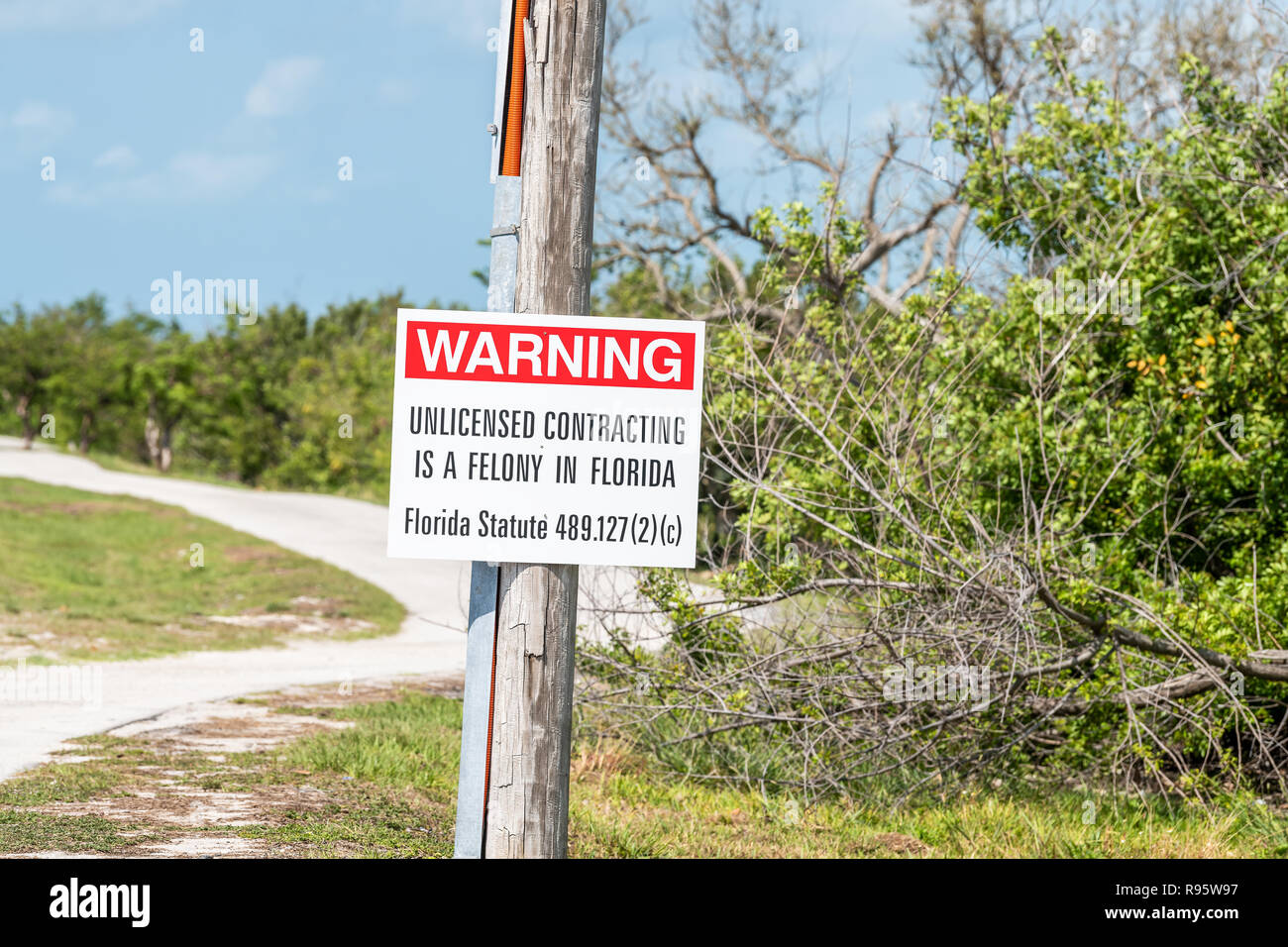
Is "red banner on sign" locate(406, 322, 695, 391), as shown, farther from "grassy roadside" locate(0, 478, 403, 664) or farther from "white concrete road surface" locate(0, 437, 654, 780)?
"grassy roadside" locate(0, 478, 403, 664)

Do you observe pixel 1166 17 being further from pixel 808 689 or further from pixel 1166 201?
pixel 808 689

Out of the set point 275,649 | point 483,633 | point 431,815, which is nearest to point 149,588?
point 275,649

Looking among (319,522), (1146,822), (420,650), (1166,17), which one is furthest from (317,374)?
(1146,822)

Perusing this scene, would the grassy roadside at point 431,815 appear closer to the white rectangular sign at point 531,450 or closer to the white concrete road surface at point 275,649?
the white concrete road surface at point 275,649

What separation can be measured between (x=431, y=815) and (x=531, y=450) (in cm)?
310

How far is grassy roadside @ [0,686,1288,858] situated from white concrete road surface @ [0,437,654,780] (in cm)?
85

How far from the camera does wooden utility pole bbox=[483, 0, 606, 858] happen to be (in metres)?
3.66

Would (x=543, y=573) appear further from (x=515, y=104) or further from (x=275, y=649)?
(x=275, y=649)

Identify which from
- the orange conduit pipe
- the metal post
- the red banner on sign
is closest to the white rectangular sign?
the red banner on sign

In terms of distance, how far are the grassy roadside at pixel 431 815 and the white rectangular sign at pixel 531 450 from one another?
2.20 meters

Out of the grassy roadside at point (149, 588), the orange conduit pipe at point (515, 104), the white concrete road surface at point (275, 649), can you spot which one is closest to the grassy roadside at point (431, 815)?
the white concrete road surface at point (275, 649)

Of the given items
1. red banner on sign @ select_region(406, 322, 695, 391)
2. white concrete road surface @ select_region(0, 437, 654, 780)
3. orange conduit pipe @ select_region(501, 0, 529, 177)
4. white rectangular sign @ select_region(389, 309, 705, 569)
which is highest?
orange conduit pipe @ select_region(501, 0, 529, 177)

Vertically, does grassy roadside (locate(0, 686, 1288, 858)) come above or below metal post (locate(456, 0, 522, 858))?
below

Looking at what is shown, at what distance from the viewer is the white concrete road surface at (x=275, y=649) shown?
8.50 meters
